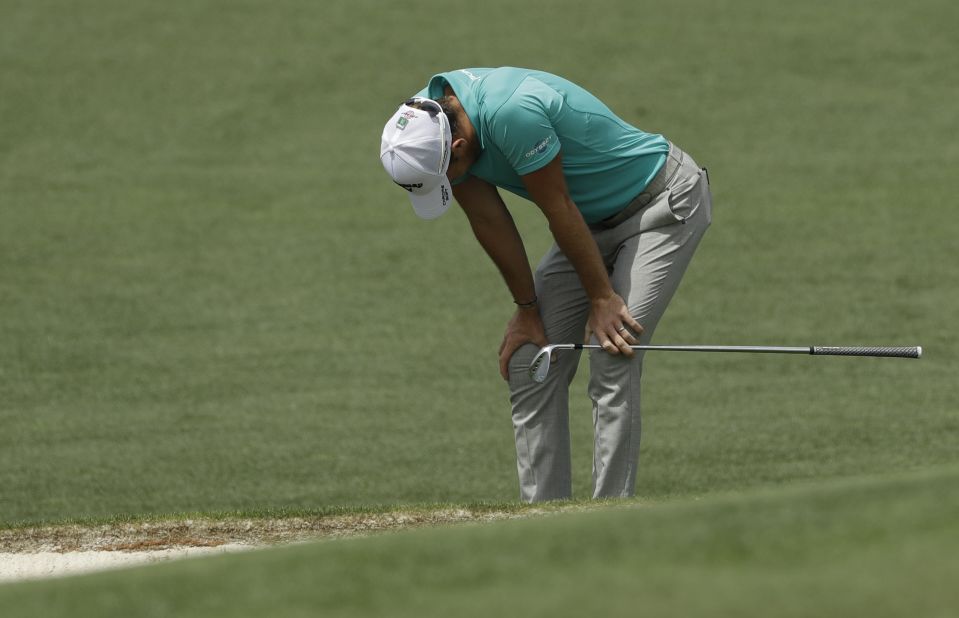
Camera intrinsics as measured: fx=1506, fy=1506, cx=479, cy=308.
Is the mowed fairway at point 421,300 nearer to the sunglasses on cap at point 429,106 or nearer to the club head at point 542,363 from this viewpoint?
the club head at point 542,363

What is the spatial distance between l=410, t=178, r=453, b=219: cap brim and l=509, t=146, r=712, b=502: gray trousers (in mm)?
530

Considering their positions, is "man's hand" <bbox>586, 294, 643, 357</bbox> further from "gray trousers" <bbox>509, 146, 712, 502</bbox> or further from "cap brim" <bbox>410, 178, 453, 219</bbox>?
"cap brim" <bbox>410, 178, 453, 219</bbox>

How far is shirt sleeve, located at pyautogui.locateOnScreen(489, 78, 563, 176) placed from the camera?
442 cm

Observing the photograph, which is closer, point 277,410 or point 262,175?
point 277,410

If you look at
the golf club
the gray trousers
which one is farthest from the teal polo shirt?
the golf club

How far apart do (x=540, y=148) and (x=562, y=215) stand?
9.2 inches

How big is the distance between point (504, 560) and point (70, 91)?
9.90 meters

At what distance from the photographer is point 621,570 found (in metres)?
2.85

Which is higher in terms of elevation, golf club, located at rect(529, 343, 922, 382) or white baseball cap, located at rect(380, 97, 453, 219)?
white baseball cap, located at rect(380, 97, 453, 219)

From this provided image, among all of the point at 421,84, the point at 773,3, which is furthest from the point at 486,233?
the point at 773,3

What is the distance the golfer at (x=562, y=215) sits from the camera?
4.54m

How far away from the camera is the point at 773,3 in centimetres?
1302

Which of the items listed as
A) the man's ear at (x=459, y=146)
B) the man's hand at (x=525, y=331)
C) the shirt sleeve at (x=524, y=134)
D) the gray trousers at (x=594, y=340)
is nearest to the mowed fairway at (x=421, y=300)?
the gray trousers at (x=594, y=340)

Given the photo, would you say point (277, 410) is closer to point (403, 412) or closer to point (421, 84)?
point (403, 412)
